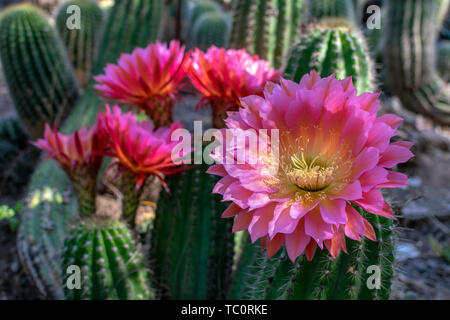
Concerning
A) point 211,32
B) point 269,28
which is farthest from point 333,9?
point 269,28

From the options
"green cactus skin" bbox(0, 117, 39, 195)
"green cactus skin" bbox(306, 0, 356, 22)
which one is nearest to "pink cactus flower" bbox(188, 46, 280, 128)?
"green cactus skin" bbox(0, 117, 39, 195)

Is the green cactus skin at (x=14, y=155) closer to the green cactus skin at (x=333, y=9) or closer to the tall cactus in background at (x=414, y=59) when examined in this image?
the green cactus skin at (x=333, y=9)

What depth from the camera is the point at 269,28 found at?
5.12 ft

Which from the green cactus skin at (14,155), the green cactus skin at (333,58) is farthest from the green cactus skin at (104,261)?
the green cactus skin at (14,155)

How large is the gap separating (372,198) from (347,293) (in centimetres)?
23

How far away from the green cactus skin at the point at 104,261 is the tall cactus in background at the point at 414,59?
2.61 metres

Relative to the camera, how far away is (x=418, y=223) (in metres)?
1.97

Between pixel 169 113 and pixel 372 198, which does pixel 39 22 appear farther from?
pixel 372 198

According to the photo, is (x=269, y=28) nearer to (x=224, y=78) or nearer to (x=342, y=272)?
(x=224, y=78)

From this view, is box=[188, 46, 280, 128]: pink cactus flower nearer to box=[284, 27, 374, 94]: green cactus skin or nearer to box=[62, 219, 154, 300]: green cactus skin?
box=[284, 27, 374, 94]: green cactus skin

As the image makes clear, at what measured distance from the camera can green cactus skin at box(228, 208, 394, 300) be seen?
75 cm

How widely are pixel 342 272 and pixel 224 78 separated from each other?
0.46 meters
